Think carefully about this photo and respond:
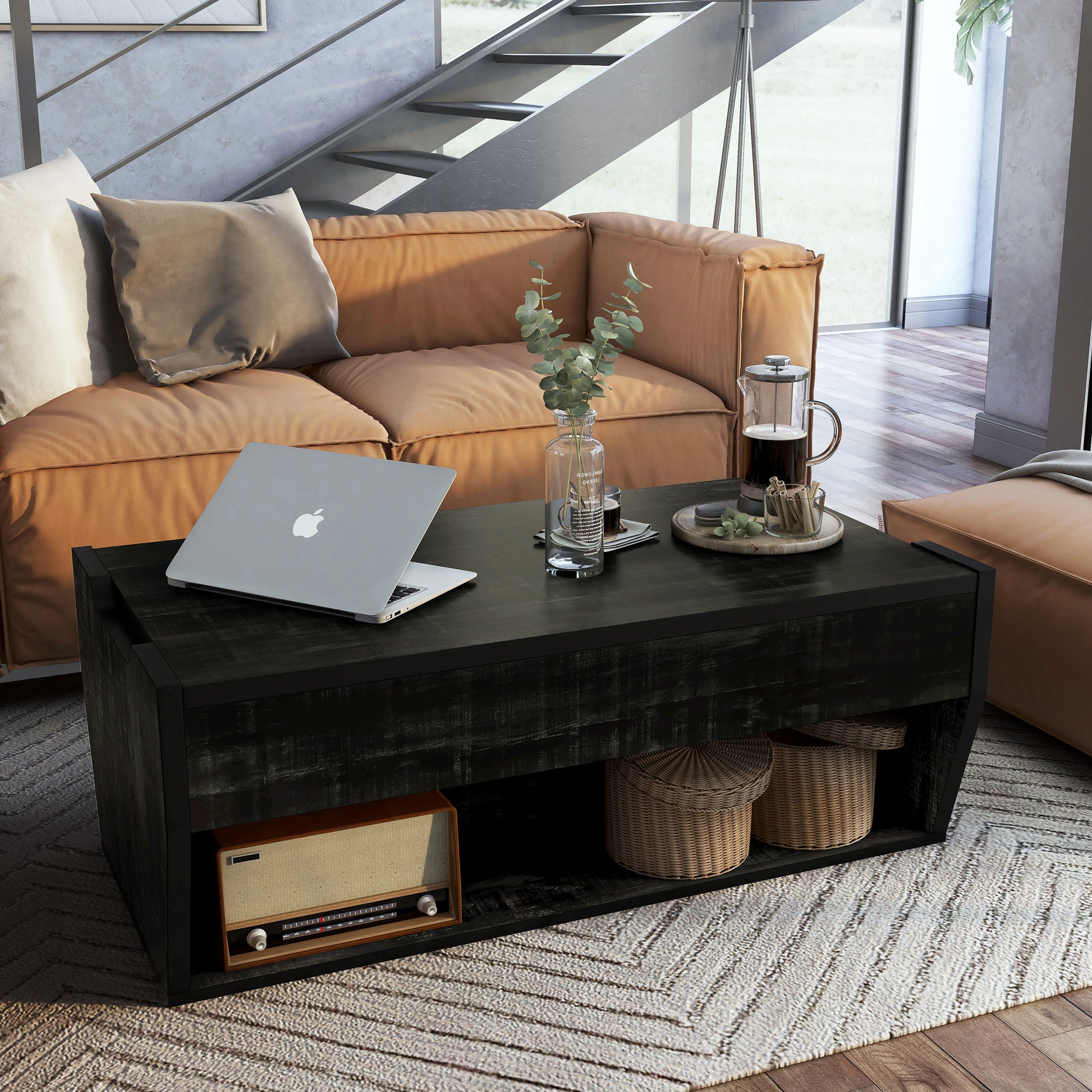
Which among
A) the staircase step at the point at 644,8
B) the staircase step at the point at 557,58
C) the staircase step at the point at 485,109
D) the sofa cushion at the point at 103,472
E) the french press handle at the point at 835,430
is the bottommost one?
the sofa cushion at the point at 103,472

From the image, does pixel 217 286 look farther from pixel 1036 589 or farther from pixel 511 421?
pixel 1036 589

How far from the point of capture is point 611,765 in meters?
1.72

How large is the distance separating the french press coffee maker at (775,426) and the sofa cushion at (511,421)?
2.55ft

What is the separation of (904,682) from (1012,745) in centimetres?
58

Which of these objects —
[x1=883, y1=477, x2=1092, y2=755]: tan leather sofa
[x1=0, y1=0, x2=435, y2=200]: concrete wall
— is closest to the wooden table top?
[x1=883, y1=477, x2=1092, y2=755]: tan leather sofa

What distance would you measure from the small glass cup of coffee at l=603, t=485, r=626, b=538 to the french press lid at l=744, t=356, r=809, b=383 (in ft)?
0.83

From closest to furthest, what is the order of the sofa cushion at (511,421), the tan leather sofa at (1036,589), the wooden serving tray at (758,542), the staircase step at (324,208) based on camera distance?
the wooden serving tray at (758,542) → the tan leather sofa at (1036,589) → the sofa cushion at (511,421) → the staircase step at (324,208)

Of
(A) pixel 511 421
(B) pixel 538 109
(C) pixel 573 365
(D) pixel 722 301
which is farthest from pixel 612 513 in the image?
(B) pixel 538 109

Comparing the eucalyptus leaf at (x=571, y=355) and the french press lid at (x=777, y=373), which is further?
the french press lid at (x=777, y=373)

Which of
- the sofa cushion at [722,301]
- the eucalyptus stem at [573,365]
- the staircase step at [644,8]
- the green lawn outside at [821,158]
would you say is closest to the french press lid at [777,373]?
the eucalyptus stem at [573,365]

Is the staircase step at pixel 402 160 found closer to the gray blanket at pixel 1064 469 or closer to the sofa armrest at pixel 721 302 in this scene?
the sofa armrest at pixel 721 302

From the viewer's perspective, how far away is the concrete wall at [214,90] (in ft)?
15.3

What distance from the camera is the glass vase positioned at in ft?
5.42

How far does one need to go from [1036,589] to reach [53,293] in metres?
1.91
